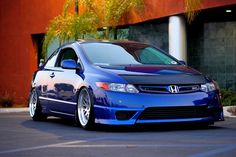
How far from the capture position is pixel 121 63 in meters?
10.5

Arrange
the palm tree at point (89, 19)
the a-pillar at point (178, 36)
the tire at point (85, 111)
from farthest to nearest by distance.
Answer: the a-pillar at point (178, 36) → the palm tree at point (89, 19) → the tire at point (85, 111)

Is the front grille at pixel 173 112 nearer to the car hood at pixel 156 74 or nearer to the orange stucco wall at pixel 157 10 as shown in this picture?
the car hood at pixel 156 74

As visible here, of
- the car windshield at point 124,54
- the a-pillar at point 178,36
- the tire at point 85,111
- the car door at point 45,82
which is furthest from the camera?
the a-pillar at point 178,36

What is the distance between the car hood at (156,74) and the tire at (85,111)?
1.68 feet

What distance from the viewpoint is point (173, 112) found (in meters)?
9.57

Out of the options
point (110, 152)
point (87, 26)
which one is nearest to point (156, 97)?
point (110, 152)

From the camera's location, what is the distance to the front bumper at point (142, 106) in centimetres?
938

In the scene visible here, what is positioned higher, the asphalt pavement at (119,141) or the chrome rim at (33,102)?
the chrome rim at (33,102)

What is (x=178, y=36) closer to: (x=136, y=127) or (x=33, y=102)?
(x=33, y=102)

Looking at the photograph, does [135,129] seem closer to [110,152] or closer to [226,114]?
[110,152]

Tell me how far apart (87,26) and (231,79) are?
5.77 meters

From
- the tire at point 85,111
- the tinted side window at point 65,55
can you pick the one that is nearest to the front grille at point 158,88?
the tire at point 85,111

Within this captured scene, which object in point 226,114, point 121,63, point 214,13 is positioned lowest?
point 226,114

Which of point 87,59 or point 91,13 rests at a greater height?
point 91,13
